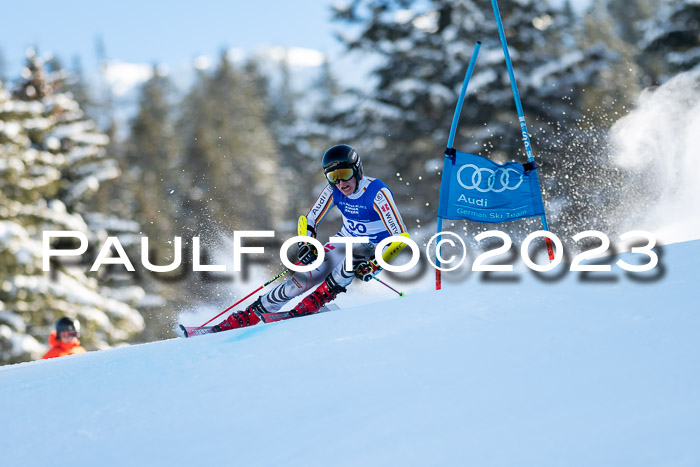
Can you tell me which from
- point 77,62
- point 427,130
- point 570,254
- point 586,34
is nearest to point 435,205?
point 427,130

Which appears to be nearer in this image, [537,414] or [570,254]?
[537,414]

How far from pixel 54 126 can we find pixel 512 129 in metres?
11.6

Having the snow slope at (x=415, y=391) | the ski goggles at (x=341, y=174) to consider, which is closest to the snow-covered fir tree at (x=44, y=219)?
the ski goggles at (x=341, y=174)

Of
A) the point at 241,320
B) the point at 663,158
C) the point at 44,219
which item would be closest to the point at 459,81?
the point at 663,158

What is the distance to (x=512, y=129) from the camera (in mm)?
16906

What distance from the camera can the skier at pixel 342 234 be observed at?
20.9ft

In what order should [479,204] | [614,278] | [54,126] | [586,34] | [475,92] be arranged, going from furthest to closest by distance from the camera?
[586,34]
[54,126]
[475,92]
[479,204]
[614,278]

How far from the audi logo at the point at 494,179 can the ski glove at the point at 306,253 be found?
1.51m

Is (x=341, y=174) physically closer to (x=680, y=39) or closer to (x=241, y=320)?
(x=241, y=320)

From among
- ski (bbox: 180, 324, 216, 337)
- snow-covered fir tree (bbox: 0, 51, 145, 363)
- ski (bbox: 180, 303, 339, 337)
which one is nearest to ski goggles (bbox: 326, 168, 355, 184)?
ski (bbox: 180, 303, 339, 337)

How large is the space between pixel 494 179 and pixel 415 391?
12.1ft

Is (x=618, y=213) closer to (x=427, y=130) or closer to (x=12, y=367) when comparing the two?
(x=427, y=130)

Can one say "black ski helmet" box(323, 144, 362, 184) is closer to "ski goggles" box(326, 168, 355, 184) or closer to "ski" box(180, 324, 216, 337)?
"ski goggles" box(326, 168, 355, 184)

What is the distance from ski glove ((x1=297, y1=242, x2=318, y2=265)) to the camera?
264 inches
